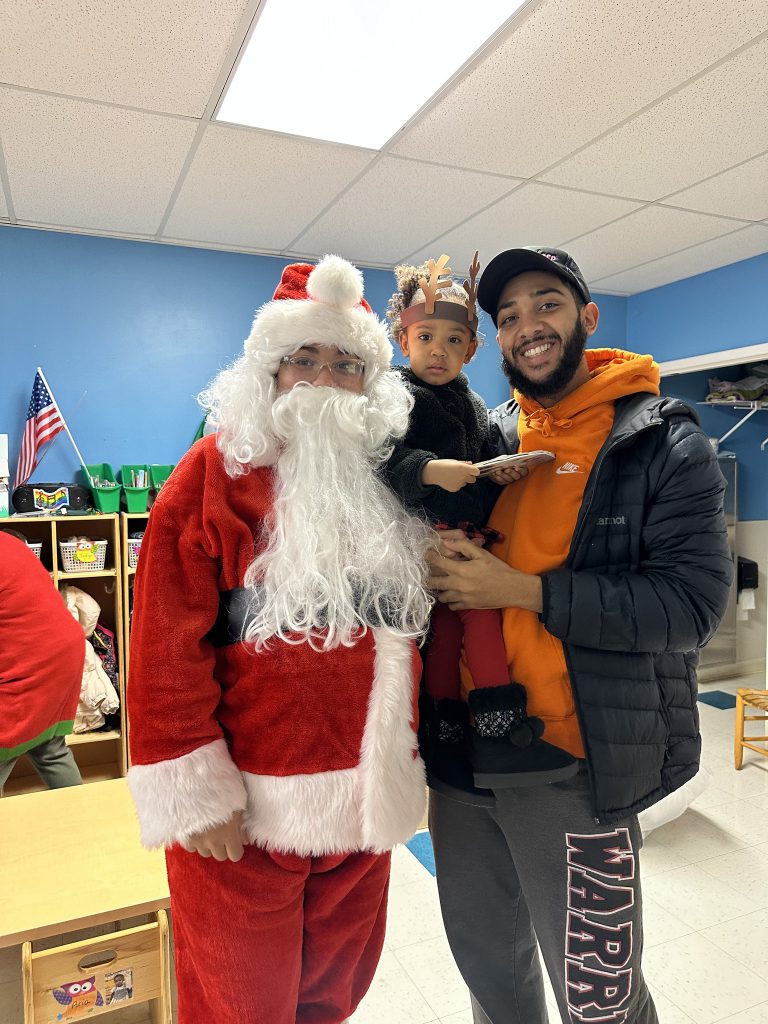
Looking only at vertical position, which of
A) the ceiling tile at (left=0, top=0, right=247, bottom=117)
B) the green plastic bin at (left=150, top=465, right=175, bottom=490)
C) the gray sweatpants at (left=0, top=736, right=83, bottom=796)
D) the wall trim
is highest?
the ceiling tile at (left=0, top=0, right=247, bottom=117)

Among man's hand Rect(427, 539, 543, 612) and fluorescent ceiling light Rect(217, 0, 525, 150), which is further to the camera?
fluorescent ceiling light Rect(217, 0, 525, 150)

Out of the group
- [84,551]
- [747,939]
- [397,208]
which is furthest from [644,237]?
[84,551]

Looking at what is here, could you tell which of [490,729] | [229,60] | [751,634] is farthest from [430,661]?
[751,634]

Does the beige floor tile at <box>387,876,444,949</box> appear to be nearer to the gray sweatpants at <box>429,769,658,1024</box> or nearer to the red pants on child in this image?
the gray sweatpants at <box>429,769,658,1024</box>

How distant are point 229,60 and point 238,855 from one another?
2.21 meters

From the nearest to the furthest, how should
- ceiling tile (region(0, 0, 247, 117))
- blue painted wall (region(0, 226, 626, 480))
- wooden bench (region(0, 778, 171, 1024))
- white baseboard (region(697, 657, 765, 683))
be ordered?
wooden bench (region(0, 778, 171, 1024))
ceiling tile (region(0, 0, 247, 117))
blue painted wall (region(0, 226, 626, 480))
white baseboard (region(697, 657, 765, 683))

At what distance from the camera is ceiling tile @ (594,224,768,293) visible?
385 cm

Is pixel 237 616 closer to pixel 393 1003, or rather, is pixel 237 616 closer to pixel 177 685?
pixel 177 685

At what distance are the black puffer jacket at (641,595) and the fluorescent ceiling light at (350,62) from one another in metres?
1.42

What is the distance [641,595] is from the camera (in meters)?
1.24

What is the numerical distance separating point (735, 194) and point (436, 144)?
4.98ft

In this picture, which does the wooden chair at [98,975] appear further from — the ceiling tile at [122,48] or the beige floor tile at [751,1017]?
the ceiling tile at [122,48]

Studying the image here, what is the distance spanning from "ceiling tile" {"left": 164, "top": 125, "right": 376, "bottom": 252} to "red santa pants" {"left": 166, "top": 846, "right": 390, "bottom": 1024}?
8.00 ft

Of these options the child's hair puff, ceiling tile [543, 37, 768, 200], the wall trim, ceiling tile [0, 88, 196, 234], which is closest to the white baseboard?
the wall trim
